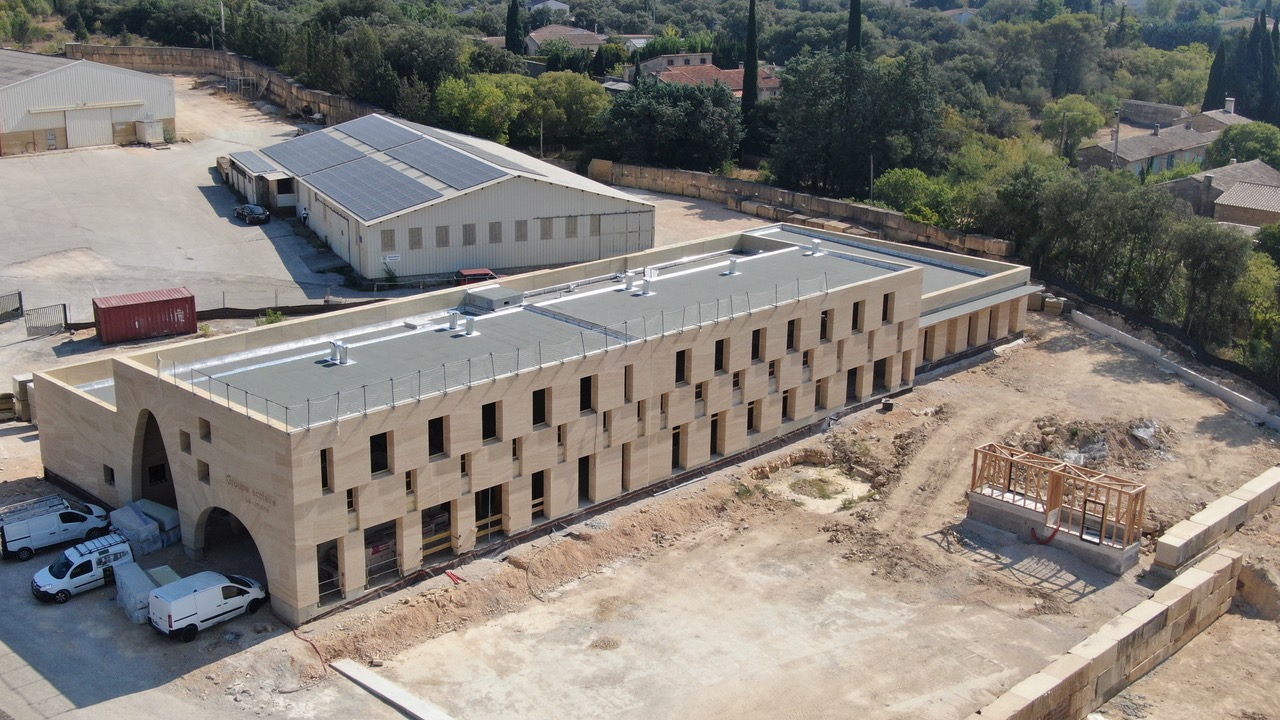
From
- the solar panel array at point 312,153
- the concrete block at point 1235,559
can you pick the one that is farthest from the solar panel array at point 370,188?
the concrete block at point 1235,559

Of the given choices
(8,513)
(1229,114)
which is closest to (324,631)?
(8,513)

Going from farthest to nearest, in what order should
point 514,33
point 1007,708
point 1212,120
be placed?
point 514,33 < point 1212,120 < point 1007,708

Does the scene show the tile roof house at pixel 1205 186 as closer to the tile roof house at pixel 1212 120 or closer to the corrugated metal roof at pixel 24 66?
the tile roof house at pixel 1212 120

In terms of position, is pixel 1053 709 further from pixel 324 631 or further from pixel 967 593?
pixel 324 631

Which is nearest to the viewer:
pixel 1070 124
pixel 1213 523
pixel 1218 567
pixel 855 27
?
pixel 1218 567

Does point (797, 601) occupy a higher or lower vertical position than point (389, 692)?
lower

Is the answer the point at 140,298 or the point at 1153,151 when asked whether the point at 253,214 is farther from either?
the point at 1153,151

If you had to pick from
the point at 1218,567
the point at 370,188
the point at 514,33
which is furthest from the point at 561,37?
the point at 1218,567

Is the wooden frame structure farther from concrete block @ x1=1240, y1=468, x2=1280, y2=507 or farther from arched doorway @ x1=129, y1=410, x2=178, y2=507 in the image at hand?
arched doorway @ x1=129, y1=410, x2=178, y2=507
